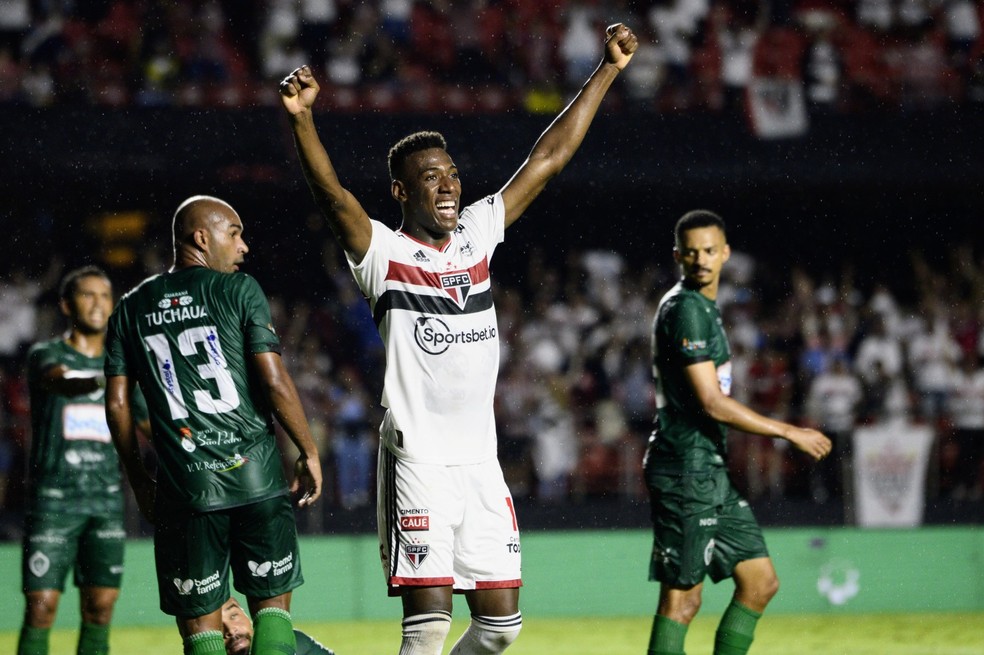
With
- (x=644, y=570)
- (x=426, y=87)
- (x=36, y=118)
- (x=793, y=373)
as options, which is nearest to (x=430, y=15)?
(x=426, y=87)

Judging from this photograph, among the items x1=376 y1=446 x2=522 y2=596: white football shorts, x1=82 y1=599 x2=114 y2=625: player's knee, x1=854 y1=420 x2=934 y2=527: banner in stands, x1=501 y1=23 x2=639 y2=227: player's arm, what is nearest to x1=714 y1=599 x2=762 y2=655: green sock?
x1=376 y1=446 x2=522 y2=596: white football shorts

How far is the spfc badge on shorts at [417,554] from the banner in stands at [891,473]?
297 inches

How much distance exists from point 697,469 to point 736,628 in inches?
31.6

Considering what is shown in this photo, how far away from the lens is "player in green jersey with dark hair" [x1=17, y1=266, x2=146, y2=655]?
723cm

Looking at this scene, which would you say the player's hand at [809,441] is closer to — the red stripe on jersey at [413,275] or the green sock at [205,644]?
the red stripe on jersey at [413,275]

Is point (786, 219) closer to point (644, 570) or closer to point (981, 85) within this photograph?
point (981, 85)

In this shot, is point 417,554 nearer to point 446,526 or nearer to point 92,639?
point 446,526

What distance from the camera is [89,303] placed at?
7.37m

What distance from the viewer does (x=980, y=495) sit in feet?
41.3

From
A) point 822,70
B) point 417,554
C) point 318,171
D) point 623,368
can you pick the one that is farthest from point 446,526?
point 822,70

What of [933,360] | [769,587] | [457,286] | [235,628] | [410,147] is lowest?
[235,628]

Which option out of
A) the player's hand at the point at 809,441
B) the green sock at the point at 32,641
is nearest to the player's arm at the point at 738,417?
the player's hand at the point at 809,441

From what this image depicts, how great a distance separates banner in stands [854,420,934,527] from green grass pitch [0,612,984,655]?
1.05m

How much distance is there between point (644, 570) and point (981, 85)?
974 centimetres
